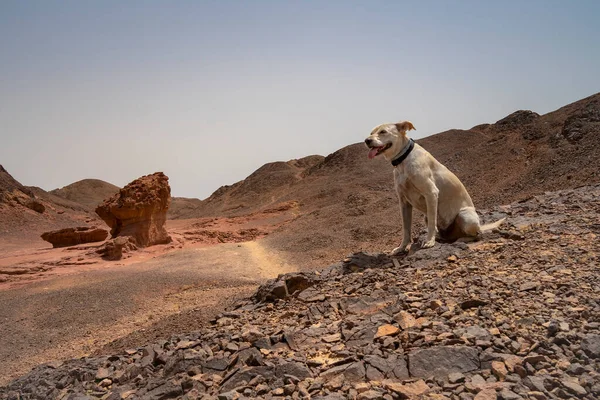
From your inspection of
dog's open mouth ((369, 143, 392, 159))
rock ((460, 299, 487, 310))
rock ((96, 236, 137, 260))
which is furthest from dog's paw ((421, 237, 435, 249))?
rock ((96, 236, 137, 260))

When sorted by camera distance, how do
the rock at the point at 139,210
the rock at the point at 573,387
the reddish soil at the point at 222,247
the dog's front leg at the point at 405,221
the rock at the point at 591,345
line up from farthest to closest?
the rock at the point at 139,210 < the reddish soil at the point at 222,247 < the dog's front leg at the point at 405,221 < the rock at the point at 591,345 < the rock at the point at 573,387

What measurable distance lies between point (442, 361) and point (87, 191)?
216 feet

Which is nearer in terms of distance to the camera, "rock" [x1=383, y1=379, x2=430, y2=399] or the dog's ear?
"rock" [x1=383, y1=379, x2=430, y2=399]

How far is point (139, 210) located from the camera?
1814 cm

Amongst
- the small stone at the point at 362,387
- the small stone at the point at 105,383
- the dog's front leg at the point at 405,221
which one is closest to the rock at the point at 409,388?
the small stone at the point at 362,387

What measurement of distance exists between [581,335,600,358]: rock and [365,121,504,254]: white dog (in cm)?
305

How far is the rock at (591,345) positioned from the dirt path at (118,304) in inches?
154

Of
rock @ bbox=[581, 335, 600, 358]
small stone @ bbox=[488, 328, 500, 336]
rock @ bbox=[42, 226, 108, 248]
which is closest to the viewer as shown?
rock @ bbox=[581, 335, 600, 358]

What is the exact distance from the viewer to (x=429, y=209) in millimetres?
6199

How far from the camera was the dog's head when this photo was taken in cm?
612

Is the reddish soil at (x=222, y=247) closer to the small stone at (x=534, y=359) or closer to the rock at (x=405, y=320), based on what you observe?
the rock at (x=405, y=320)

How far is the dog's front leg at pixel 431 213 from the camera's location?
6.17 metres

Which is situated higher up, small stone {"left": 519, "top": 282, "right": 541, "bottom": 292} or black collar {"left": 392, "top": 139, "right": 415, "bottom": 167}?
black collar {"left": 392, "top": 139, "right": 415, "bottom": 167}

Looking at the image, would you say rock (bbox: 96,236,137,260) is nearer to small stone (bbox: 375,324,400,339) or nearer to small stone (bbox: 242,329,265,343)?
small stone (bbox: 242,329,265,343)
